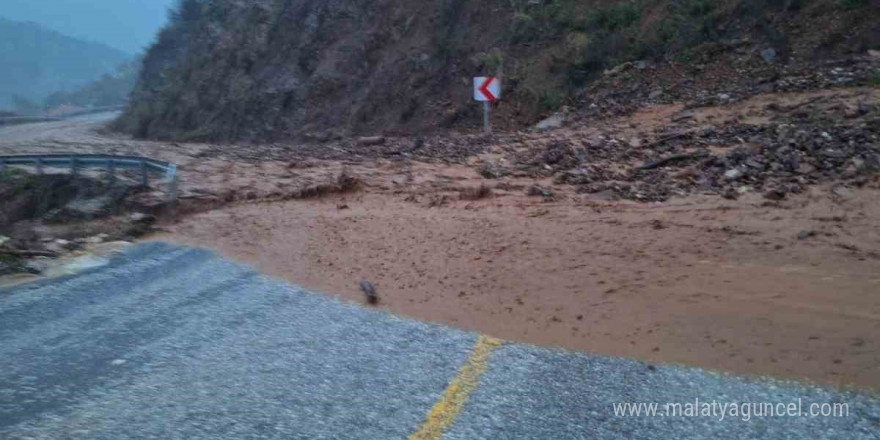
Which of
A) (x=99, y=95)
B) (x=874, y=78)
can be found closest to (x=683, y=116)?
(x=874, y=78)

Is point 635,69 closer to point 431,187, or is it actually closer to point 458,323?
point 431,187

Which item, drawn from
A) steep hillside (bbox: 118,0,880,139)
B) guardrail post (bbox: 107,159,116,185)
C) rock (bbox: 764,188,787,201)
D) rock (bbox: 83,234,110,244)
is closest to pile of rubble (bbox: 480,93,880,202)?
rock (bbox: 764,188,787,201)

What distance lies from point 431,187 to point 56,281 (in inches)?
207

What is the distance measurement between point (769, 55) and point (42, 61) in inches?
4633

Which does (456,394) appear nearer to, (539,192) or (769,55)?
(539,192)

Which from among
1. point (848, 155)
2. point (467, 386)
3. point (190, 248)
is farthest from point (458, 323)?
point (848, 155)

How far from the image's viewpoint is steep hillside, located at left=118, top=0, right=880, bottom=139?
612 inches

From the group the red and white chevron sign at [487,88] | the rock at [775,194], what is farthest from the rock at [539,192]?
the red and white chevron sign at [487,88]

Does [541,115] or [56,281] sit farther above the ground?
[541,115]

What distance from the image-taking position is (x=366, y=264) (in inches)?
344

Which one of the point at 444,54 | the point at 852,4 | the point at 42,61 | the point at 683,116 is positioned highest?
the point at 42,61

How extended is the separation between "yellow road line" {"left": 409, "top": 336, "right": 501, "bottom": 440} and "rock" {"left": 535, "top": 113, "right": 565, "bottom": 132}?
1001 cm

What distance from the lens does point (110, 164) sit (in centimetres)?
1288

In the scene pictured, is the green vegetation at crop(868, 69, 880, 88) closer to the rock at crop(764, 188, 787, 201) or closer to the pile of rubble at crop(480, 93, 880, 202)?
the pile of rubble at crop(480, 93, 880, 202)
